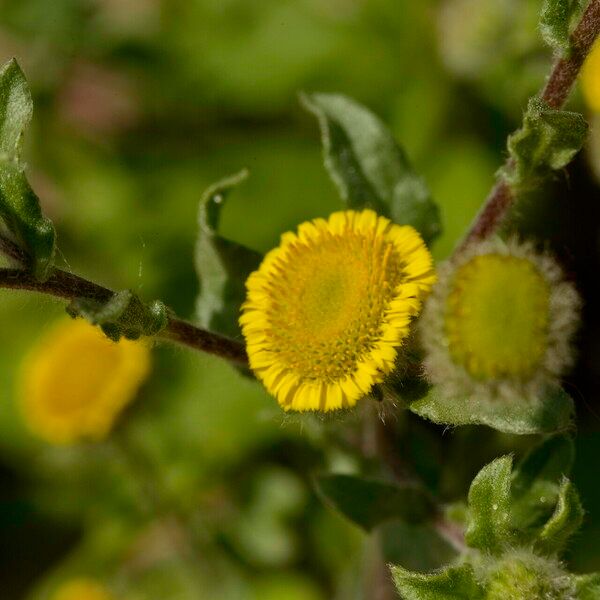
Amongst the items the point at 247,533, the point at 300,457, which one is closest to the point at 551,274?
the point at 300,457

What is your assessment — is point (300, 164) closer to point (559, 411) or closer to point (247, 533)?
point (247, 533)

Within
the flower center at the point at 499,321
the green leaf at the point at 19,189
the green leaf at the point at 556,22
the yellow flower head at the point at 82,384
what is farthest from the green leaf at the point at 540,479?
the yellow flower head at the point at 82,384

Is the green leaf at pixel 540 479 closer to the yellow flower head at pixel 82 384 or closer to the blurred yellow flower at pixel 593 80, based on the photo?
the blurred yellow flower at pixel 593 80

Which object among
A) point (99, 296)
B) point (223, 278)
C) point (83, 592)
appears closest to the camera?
point (99, 296)

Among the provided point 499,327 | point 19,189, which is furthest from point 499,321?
point 19,189

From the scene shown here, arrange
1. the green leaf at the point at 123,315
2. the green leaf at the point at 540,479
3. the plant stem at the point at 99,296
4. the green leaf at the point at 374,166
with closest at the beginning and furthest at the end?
the green leaf at the point at 123,315
the plant stem at the point at 99,296
the green leaf at the point at 540,479
the green leaf at the point at 374,166

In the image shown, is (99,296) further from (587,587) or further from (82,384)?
(82,384)
